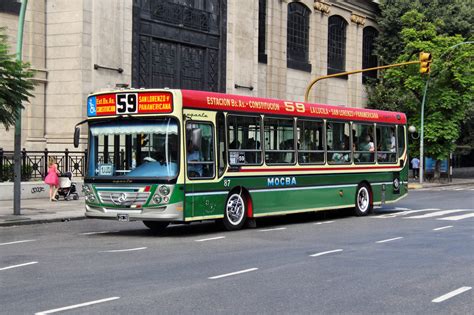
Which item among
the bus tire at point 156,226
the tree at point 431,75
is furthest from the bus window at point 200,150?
the tree at point 431,75

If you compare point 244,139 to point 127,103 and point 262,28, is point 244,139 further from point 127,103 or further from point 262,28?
point 262,28

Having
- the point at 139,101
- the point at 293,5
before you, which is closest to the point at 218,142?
the point at 139,101

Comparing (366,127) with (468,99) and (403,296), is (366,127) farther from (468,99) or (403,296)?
(468,99)

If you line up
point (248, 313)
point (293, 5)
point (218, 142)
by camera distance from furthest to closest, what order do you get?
point (293, 5), point (218, 142), point (248, 313)

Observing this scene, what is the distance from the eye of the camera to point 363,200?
71.1 ft

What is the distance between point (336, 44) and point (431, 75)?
6.78 m

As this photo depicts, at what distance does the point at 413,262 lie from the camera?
1180cm

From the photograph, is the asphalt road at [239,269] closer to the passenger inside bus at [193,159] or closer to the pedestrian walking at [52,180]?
the passenger inside bus at [193,159]

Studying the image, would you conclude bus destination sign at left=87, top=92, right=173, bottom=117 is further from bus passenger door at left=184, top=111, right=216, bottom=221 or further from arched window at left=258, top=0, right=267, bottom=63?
arched window at left=258, top=0, right=267, bottom=63

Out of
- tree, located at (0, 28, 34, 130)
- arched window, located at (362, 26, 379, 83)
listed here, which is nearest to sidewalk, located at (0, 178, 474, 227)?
tree, located at (0, 28, 34, 130)

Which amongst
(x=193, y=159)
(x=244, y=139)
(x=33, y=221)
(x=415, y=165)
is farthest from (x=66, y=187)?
(x=415, y=165)

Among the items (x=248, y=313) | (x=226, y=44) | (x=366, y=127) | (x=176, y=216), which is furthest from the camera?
(x=226, y=44)

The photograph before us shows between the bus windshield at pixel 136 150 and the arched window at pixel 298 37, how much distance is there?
29.7 m

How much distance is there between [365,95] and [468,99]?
8410mm
